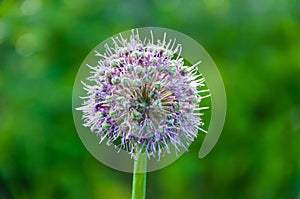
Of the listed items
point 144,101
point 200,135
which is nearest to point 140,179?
point 144,101

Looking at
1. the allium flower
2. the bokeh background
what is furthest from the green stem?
the bokeh background

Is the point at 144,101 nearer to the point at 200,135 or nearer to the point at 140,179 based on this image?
the point at 140,179

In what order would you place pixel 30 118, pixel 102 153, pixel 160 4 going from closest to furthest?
1. pixel 102 153
2. pixel 30 118
3. pixel 160 4

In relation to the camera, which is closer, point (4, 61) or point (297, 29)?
point (4, 61)

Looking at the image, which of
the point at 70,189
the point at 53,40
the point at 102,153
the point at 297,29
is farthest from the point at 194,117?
the point at 297,29

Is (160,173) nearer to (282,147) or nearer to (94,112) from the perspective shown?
(282,147)

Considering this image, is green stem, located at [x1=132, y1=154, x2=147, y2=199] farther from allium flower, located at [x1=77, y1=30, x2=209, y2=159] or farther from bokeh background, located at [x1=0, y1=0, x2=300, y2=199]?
bokeh background, located at [x1=0, y1=0, x2=300, y2=199]

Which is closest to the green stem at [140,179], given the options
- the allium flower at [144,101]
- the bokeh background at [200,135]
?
the allium flower at [144,101]

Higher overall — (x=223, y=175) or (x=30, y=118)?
(x=30, y=118)
